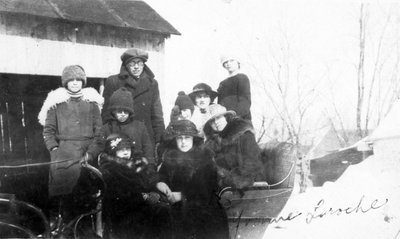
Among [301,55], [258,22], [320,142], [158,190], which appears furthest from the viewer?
[320,142]

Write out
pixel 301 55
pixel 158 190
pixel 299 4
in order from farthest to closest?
pixel 301 55 → pixel 299 4 → pixel 158 190

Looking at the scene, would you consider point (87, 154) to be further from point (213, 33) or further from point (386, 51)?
point (386, 51)

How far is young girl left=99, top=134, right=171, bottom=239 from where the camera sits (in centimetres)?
264

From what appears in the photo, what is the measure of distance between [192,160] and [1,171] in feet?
4.77

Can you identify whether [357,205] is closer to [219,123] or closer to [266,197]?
[266,197]

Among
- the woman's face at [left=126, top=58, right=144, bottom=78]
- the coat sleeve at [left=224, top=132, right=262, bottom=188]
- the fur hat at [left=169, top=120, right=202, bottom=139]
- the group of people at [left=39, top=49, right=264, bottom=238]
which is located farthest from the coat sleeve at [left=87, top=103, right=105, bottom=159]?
the coat sleeve at [left=224, top=132, right=262, bottom=188]

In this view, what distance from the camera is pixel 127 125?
8.93ft

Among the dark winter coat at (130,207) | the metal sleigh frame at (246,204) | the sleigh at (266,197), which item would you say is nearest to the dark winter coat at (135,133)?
the dark winter coat at (130,207)

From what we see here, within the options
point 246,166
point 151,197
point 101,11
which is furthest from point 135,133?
point 101,11

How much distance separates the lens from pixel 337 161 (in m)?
3.18

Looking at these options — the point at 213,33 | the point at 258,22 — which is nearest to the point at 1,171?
the point at 213,33

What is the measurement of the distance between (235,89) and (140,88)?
70 cm

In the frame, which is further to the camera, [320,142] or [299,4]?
[320,142]
